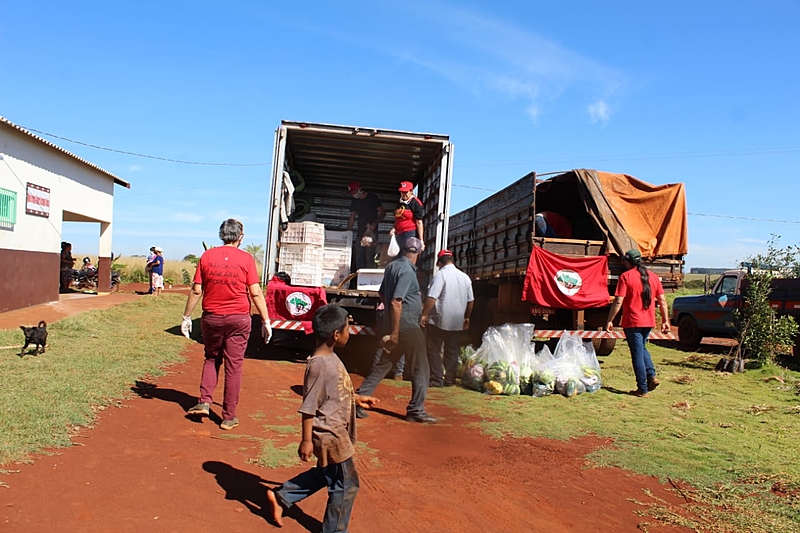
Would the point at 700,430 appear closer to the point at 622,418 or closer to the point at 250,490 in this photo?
the point at 622,418

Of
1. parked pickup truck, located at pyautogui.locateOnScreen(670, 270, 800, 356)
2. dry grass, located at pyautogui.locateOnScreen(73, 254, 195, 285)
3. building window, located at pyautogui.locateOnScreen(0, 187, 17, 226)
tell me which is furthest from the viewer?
dry grass, located at pyautogui.locateOnScreen(73, 254, 195, 285)

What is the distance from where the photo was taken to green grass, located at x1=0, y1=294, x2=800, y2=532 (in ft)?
13.5

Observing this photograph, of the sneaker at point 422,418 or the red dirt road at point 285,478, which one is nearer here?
the red dirt road at point 285,478

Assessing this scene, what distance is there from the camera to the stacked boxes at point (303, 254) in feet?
29.9

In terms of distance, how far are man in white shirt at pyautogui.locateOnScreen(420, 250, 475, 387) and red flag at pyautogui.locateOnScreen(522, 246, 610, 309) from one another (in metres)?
2.42

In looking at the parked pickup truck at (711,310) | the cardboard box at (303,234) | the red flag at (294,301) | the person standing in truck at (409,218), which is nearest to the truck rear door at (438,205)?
the person standing in truck at (409,218)

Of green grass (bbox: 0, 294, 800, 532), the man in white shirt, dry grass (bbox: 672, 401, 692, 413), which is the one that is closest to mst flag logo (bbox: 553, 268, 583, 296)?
green grass (bbox: 0, 294, 800, 532)

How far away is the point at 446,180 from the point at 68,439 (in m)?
6.31

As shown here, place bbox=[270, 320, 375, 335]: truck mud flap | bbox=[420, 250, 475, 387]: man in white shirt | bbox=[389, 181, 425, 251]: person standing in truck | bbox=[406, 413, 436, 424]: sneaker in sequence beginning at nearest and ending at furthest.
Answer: bbox=[406, 413, 436, 424]: sneaker, bbox=[420, 250, 475, 387]: man in white shirt, bbox=[270, 320, 375, 335]: truck mud flap, bbox=[389, 181, 425, 251]: person standing in truck

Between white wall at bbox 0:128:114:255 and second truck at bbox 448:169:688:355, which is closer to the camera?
second truck at bbox 448:169:688:355

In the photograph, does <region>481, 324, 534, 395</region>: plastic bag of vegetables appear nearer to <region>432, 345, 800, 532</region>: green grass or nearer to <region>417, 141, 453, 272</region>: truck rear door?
<region>432, 345, 800, 532</region>: green grass

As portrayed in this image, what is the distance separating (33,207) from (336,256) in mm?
8011

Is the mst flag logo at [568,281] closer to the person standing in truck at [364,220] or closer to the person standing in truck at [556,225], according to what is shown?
the person standing in truck at [556,225]

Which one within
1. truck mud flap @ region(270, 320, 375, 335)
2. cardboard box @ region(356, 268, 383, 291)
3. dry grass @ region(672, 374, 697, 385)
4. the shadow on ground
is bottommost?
the shadow on ground
